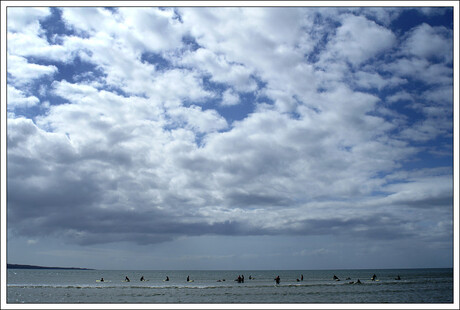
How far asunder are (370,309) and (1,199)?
21.8 m

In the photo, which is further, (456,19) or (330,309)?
(456,19)

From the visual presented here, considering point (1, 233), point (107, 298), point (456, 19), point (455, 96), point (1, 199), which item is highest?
point (456, 19)

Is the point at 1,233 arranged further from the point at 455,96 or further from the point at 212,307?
the point at 455,96

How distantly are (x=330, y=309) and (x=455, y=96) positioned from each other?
14322 millimetres

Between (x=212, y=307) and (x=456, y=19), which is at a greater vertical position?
(x=456, y=19)

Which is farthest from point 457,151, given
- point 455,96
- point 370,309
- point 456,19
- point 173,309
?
point 173,309

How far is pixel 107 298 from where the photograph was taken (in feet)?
132

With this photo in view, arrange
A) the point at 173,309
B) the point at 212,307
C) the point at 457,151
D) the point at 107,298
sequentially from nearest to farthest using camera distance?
the point at 173,309 < the point at 212,307 < the point at 457,151 < the point at 107,298

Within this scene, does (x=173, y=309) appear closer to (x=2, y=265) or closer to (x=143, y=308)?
(x=143, y=308)

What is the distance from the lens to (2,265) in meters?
20.9

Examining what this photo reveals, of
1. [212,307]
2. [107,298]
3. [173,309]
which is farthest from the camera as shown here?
[107,298]

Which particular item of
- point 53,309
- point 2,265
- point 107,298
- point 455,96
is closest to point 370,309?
point 455,96

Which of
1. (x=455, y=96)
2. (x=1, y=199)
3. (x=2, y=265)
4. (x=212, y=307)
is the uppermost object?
(x=455, y=96)

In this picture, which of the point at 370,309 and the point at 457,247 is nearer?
the point at 370,309
